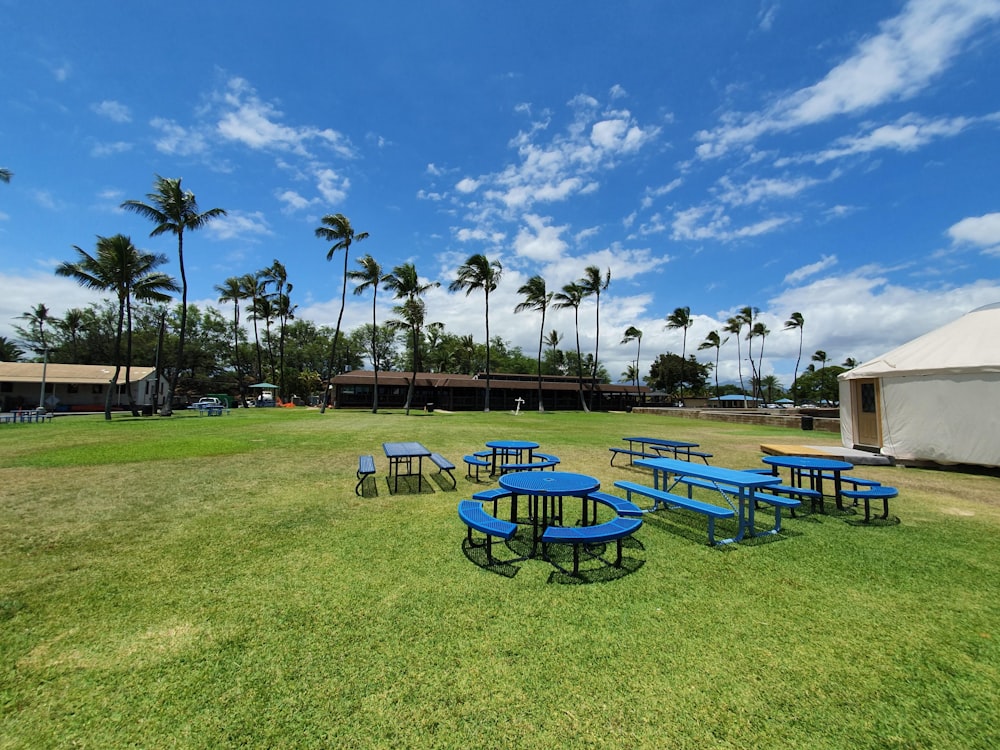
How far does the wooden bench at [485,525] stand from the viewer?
4.11 metres

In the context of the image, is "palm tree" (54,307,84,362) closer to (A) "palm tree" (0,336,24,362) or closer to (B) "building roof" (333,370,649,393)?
(A) "palm tree" (0,336,24,362)

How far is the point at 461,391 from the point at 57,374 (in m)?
35.6

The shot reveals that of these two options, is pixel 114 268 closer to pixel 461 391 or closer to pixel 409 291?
pixel 409 291

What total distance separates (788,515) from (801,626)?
12.3 ft

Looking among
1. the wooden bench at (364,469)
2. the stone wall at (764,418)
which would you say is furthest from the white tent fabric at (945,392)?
the wooden bench at (364,469)

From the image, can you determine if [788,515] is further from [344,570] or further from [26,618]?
[26,618]

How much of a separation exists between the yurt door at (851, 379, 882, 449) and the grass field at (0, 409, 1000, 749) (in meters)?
8.74

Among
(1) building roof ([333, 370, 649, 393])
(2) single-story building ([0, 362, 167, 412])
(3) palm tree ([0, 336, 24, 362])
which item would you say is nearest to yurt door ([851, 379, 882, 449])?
(1) building roof ([333, 370, 649, 393])

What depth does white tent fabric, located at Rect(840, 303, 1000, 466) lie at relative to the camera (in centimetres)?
1025

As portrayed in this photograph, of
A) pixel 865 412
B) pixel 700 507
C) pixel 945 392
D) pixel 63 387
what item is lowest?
pixel 700 507

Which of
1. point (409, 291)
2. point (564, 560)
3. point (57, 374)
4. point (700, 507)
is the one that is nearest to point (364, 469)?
point (564, 560)

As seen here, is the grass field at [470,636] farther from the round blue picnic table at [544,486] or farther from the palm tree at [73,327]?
the palm tree at [73,327]

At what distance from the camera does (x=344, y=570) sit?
13.8 ft

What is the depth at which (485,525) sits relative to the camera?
426cm
